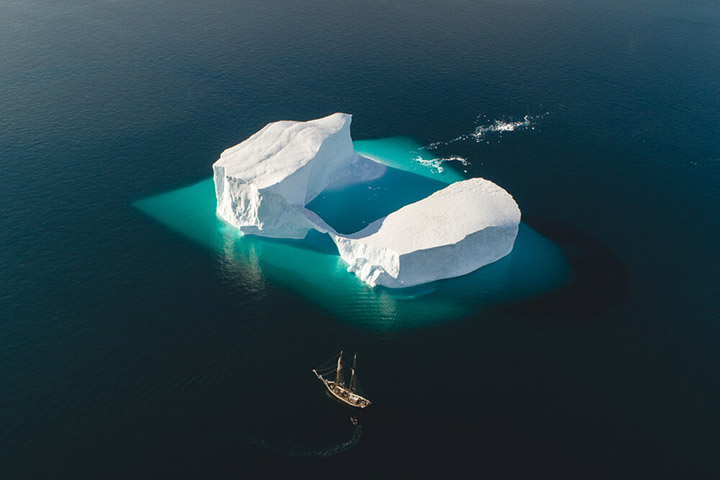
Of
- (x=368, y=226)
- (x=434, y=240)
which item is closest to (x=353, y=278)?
(x=368, y=226)

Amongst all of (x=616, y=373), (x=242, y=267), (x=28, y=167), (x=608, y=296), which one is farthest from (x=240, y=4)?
(x=616, y=373)

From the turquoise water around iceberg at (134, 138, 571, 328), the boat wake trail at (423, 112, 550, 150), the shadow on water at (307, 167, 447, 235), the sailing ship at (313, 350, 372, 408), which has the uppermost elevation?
the boat wake trail at (423, 112, 550, 150)

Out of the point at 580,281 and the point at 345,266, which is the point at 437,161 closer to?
the point at 345,266

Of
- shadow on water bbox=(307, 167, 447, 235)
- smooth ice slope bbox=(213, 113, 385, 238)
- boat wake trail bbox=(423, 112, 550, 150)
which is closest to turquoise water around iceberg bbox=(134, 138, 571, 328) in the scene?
shadow on water bbox=(307, 167, 447, 235)

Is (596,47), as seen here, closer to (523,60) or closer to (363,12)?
(523,60)

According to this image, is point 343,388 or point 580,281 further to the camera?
point 580,281

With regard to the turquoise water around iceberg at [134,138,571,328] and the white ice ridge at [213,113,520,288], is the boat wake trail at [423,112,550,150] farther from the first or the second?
the white ice ridge at [213,113,520,288]
